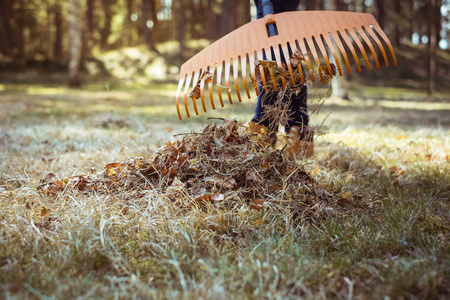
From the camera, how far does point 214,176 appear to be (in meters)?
1.90

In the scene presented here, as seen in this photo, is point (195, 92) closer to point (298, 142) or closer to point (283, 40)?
point (283, 40)

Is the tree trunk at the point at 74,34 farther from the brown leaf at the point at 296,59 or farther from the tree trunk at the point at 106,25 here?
the tree trunk at the point at 106,25

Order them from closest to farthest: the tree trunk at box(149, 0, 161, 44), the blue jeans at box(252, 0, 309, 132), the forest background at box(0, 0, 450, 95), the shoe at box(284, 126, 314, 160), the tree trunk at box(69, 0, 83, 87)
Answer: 1. the shoe at box(284, 126, 314, 160)
2. the blue jeans at box(252, 0, 309, 132)
3. the tree trunk at box(69, 0, 83, 87)
4. the forest background at box(0, 0, 450, 95)
5. the tree trunk at box(149, 0, 161, 44)

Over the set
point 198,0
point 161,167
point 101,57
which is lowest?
point 161,167

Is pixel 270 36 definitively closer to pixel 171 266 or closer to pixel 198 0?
pixel 171 266

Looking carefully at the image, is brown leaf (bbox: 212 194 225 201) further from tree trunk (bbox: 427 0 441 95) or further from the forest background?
tree trunk (bbox: 427 0 441 95)

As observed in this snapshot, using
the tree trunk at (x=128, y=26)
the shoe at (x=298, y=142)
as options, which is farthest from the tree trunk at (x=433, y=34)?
the tree trunk at (x=128, y=26)

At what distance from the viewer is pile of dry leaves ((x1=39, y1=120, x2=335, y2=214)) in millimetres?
1801

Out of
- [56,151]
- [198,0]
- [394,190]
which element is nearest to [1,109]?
[56,151]

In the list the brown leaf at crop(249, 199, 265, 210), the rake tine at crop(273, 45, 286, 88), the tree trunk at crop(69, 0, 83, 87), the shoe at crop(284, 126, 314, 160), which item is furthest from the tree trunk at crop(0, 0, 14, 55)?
the brown leaf at crop(249, 199, 265, 210)

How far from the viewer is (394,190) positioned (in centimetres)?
210

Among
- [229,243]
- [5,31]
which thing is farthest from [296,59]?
[5,31]

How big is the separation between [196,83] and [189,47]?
20981mm

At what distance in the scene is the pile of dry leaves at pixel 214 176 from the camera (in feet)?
5.91
